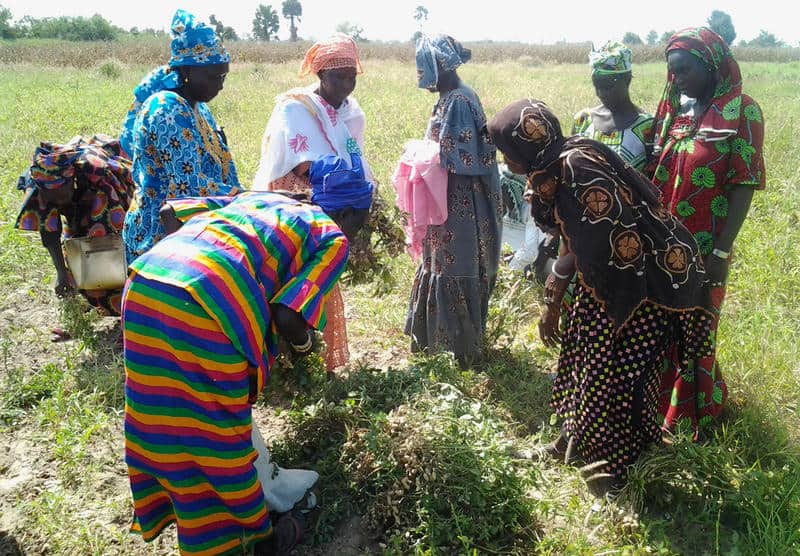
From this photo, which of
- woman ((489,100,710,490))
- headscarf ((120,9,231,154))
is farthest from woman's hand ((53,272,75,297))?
woman ((489,100,710,490))

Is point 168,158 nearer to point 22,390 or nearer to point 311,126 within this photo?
point 311,126

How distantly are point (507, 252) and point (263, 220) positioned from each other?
13.2ft

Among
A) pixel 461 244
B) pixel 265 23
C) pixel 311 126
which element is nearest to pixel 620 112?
pixel 461 244

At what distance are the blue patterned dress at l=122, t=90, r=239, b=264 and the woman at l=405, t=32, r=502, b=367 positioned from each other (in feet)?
4.24

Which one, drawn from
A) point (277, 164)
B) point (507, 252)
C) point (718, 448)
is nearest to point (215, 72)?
point (277, 164)

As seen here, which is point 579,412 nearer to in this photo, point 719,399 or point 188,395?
point 719,399

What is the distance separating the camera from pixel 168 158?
3.01m

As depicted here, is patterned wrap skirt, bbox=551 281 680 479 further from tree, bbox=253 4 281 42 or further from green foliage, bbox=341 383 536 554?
tree, bbox=253 4 281 42

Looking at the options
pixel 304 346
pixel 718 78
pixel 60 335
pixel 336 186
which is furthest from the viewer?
pixel 60 335

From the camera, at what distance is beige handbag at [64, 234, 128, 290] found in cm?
414

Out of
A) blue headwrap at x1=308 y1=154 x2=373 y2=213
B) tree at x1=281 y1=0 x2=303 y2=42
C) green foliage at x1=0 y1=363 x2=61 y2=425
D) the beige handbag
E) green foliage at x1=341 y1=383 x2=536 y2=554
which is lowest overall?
green foliage at x1=0 y1=363 x2=61 y2=425

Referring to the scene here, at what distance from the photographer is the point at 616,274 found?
2406 millimetres

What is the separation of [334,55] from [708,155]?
6.72ft

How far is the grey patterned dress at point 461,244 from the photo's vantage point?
3.51 m
